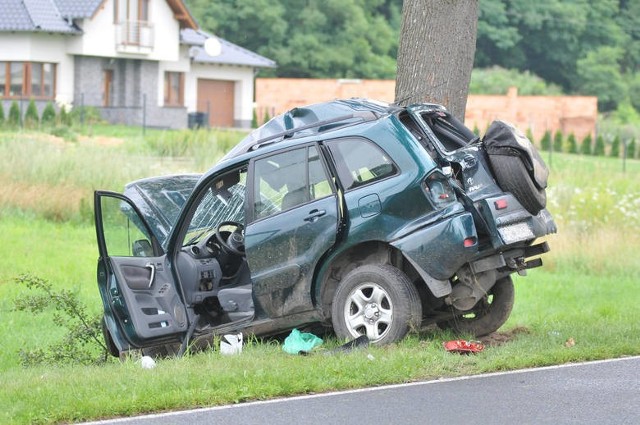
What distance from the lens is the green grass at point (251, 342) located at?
8.46 meters

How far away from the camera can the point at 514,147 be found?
9758 mm

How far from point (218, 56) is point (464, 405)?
53.8 m

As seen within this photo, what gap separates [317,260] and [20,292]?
7.66 m

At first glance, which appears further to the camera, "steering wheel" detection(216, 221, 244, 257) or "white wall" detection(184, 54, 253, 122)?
"white wall" detection(184, 54, 253, 122)

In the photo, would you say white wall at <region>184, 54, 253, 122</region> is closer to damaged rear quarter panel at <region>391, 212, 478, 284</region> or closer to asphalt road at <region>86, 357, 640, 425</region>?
damaged rear quarter panel at <region>391, 212, 478, 284</region>

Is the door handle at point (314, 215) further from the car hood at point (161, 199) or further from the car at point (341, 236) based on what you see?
the car hood at point (161, 199)

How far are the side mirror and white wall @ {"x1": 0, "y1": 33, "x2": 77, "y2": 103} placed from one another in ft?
139

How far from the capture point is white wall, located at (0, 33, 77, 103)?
170 ft

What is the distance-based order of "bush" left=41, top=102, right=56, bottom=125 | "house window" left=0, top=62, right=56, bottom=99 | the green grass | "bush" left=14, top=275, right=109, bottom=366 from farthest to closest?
"house window" left=0, top=62, right=56, bottom=99
"bush" left=41, top=102, right=56, bottom=125
"bush" left=14, top=275, right=109, bottom=366
the green grass

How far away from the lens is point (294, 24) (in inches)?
2980

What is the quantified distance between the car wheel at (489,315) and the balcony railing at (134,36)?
4586cm

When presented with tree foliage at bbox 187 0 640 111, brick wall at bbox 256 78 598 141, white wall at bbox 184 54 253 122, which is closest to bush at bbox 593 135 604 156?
brick wall at bbox 256 78 598 141

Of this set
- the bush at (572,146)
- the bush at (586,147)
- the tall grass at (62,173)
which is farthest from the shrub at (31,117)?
the bush at (586,147)

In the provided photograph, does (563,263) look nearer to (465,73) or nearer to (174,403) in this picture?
(465,73)
